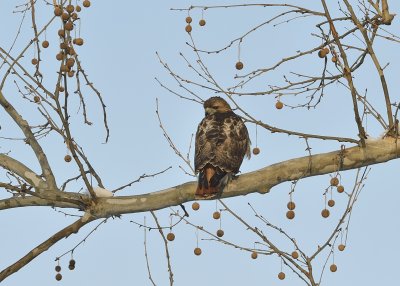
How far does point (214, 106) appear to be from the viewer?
10352mm

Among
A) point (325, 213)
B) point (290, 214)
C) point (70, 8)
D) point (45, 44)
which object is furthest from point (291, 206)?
point (45, 44)

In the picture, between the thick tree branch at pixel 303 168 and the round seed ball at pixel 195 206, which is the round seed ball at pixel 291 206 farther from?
the round seed ball at pixel 195 206

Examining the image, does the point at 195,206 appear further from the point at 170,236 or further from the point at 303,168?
the point at 303,168

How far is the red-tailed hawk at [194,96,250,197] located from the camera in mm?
8500

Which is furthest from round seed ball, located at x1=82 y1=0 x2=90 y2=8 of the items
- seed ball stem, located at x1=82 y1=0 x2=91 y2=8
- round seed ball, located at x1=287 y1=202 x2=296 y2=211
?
round seed ball, located at x1=287 y1=202 x2=296 y2=211

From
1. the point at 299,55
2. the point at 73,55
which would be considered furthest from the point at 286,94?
the point at 73,55

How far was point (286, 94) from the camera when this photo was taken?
28.3 ft

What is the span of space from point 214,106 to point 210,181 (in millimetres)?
2094

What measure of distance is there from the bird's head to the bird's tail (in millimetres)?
1545

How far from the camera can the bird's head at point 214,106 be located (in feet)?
33.8

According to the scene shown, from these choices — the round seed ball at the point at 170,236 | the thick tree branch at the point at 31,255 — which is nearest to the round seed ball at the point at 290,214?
the round seed ball at the point at 170,236

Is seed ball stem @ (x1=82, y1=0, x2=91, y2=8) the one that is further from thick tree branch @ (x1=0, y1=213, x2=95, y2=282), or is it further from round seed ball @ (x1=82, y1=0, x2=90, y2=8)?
thick tree branch @ (x1=0, y1=213, x2=95, y2=282)

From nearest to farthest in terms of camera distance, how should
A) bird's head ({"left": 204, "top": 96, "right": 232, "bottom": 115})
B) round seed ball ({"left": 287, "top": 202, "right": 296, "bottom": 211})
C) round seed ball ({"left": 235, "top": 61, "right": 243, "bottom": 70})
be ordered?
round seed ball ({"left": 287, "top": 202, "right": 296, "bottom": 211}) → round seed ball ({"left": 235, "top": 61, "right": 243, "bottom": 70}) → bird's head ({"left": 204, "top": 96, "right": 232, "bottom": 115})

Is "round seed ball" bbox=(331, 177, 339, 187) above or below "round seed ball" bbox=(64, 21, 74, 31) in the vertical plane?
below
